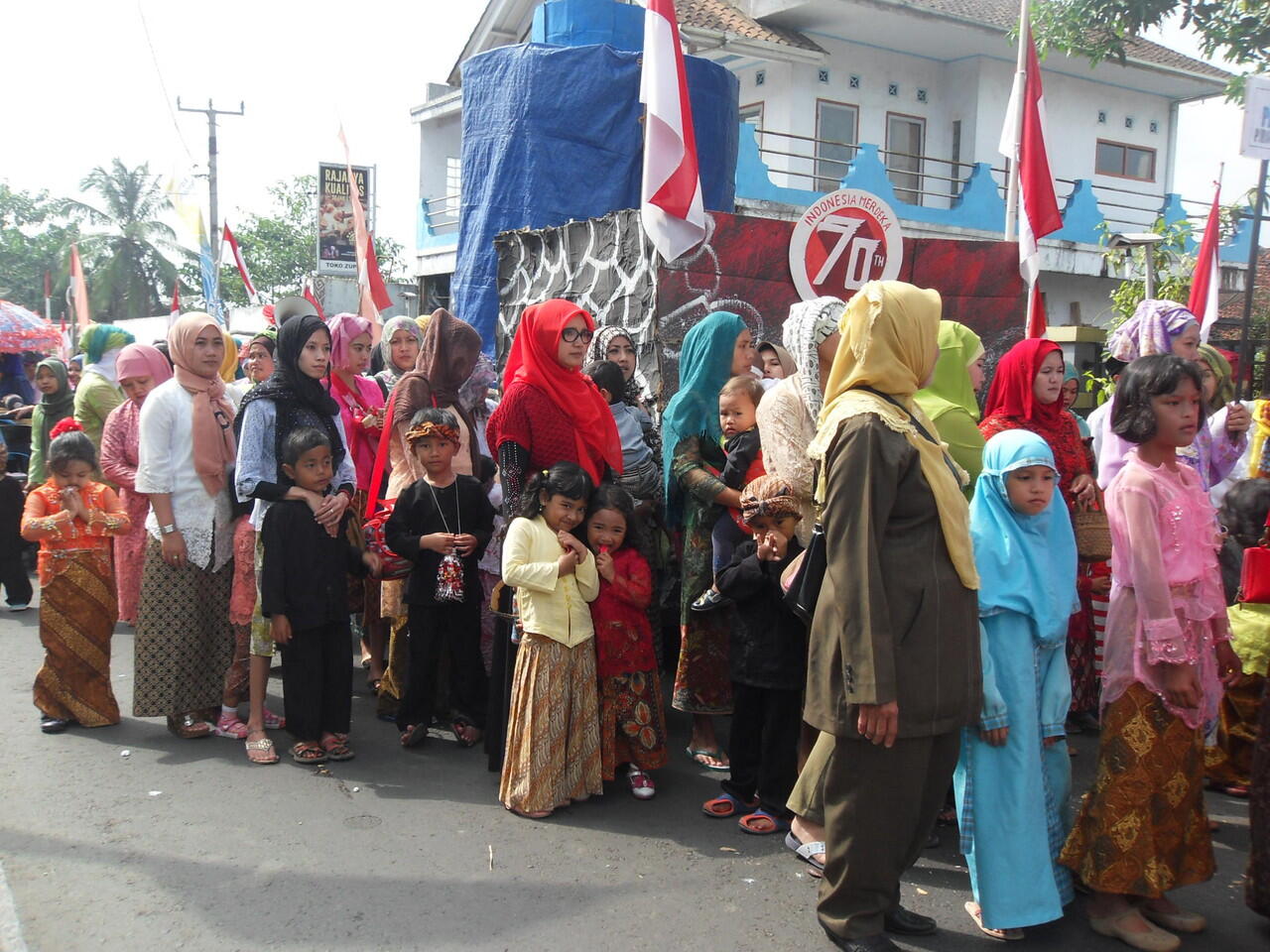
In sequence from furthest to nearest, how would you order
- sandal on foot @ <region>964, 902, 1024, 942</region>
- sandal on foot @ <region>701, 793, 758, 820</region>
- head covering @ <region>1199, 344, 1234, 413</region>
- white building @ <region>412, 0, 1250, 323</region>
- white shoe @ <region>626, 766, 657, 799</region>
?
1. white building @ <region>412, 0, 1250, 323</region>
2. head covering @ <region>1199, 344, 1234, 413</region>
3. white shoe @ <region>626, 766, 657, 799</region>
4. sandal on foot @ <region>701, 793, 758, 820</region>
5. sandal on foot @ <region>964, 902, 1024, 942</region>

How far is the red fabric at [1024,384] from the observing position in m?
4.43

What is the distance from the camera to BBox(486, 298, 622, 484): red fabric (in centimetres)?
424

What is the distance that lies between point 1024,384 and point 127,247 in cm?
4800

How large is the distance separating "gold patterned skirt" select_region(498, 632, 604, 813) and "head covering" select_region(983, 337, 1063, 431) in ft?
6.91

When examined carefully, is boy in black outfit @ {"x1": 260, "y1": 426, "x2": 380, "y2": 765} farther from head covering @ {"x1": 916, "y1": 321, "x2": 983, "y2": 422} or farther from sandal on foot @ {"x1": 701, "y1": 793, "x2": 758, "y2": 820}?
head covering @ {"x1": 916, "y1": 321, "x2": 983, "y2": 422}

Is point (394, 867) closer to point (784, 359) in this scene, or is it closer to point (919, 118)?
point (784, 359)

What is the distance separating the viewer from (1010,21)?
17281 millimetres

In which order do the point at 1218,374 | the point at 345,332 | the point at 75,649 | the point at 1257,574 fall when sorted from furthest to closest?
the point at 345,332, the point at 1218,374, the point at 75,649, the point at 1257,574

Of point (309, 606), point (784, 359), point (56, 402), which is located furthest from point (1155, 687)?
point (56, 402)

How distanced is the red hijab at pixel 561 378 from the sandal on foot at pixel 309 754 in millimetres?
1705

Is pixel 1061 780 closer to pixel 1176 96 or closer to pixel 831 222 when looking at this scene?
pixel 831 222

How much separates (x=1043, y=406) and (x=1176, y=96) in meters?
19.1

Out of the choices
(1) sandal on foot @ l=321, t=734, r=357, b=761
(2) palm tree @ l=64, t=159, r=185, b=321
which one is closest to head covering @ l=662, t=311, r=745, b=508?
(1) sandal on foot @ l=321, t=734, r=357, b=761

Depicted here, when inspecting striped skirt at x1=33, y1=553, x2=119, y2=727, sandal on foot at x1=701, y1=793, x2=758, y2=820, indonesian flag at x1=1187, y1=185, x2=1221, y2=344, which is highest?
indonesian flag at x1=1187, y1=185, x2=1221, y2=344
